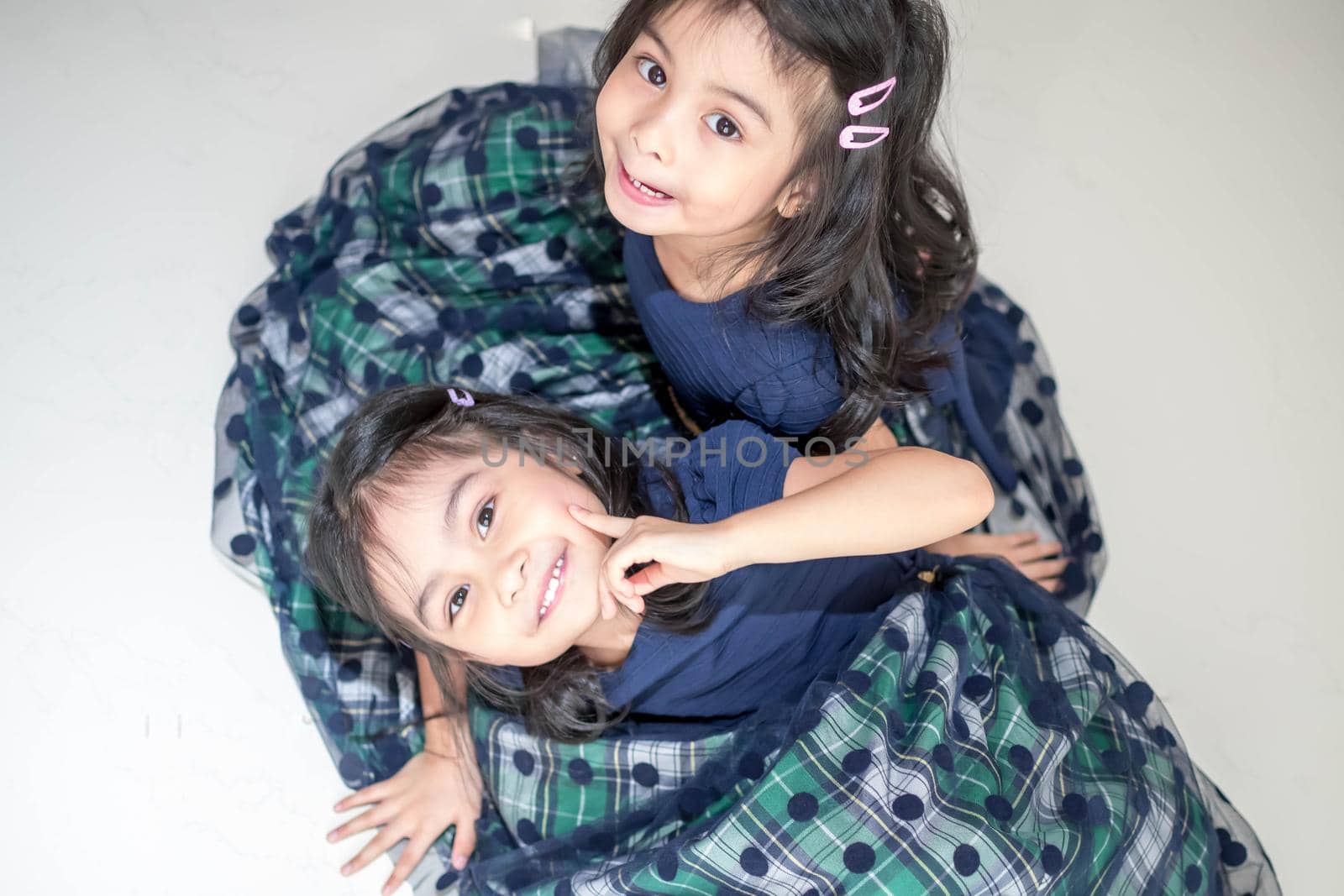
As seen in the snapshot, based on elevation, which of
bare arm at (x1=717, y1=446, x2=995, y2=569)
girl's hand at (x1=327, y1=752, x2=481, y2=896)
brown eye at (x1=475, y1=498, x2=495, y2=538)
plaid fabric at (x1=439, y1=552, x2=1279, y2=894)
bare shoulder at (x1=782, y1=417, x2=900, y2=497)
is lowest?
girl's hand at (x1=327, y1=752, x2=481, y2=896)

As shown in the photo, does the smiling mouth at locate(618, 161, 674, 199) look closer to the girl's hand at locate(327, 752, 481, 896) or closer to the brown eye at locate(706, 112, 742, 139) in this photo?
the brown eye at locate(706, 112, 742, 139)

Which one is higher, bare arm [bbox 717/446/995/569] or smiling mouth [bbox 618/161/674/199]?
smiling mouth [bbox 618/161/674/199]

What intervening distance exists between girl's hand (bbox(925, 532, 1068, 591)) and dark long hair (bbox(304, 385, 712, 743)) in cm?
34

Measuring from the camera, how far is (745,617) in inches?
44.9

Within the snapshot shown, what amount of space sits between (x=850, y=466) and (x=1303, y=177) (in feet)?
2.84

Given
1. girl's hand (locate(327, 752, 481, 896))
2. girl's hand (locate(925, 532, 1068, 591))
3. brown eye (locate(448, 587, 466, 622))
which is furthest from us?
girl's hand (locate(925, 532, 1068, 591))

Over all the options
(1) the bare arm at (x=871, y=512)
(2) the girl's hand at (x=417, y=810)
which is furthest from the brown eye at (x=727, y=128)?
(2) the girl's hand at (x=417, y=810)

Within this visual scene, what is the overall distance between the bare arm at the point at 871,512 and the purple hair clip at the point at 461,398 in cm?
30

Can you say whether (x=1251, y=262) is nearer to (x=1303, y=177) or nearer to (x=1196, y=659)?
(x=1303, y=177)

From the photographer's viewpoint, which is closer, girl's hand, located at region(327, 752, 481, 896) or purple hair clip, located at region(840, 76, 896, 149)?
purple hair clip, located at region(840, 76, 896, 149)

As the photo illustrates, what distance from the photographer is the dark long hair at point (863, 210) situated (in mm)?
951

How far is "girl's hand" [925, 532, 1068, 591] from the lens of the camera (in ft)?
4.33

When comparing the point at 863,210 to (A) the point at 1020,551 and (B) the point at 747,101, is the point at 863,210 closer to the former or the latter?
(B) the point at 747,101

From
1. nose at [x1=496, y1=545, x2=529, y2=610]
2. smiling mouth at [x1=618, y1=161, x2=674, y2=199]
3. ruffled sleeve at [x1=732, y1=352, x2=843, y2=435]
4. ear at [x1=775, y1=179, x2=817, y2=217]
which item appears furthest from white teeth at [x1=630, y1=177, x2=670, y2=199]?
nose at [x1=496, y1=545, x2=529, y2=610]
